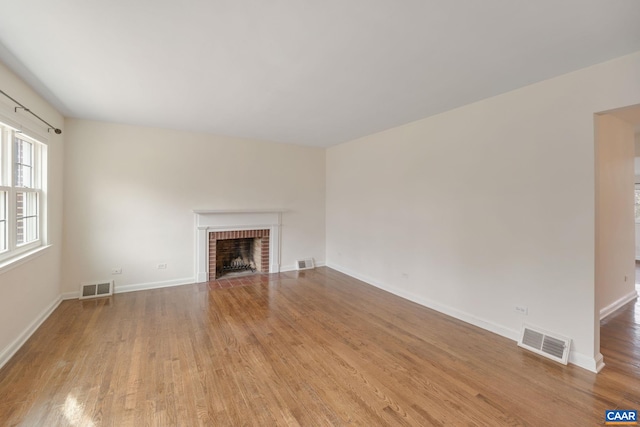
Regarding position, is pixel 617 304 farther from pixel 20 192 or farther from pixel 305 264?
pixel 20 192

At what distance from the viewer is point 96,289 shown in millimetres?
4227

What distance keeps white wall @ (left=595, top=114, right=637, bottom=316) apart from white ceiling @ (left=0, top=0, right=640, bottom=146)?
157cm

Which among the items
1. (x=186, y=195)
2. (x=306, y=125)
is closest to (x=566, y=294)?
(x=306, y=125)

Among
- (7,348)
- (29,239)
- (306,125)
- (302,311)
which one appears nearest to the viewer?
(7,348)

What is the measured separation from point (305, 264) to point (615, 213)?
491 centimetres

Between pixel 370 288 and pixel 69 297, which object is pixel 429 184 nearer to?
pixel 370 288

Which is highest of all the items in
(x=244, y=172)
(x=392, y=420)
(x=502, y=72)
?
(x=502, y=72)

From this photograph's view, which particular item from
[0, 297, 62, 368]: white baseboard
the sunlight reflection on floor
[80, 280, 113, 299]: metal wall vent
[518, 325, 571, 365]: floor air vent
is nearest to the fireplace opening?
[80, 280, 113, 299]: metal wall vent

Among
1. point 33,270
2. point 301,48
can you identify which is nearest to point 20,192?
point 33,270

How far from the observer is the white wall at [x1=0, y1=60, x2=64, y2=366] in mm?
2551

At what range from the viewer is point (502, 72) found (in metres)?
2.57

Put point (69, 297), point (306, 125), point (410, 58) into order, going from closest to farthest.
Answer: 1. point (410, 58)
2. point (69, 297)
3. point (306, 125)

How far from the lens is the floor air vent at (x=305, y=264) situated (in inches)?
234

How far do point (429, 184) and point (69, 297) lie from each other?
551 centimetres
